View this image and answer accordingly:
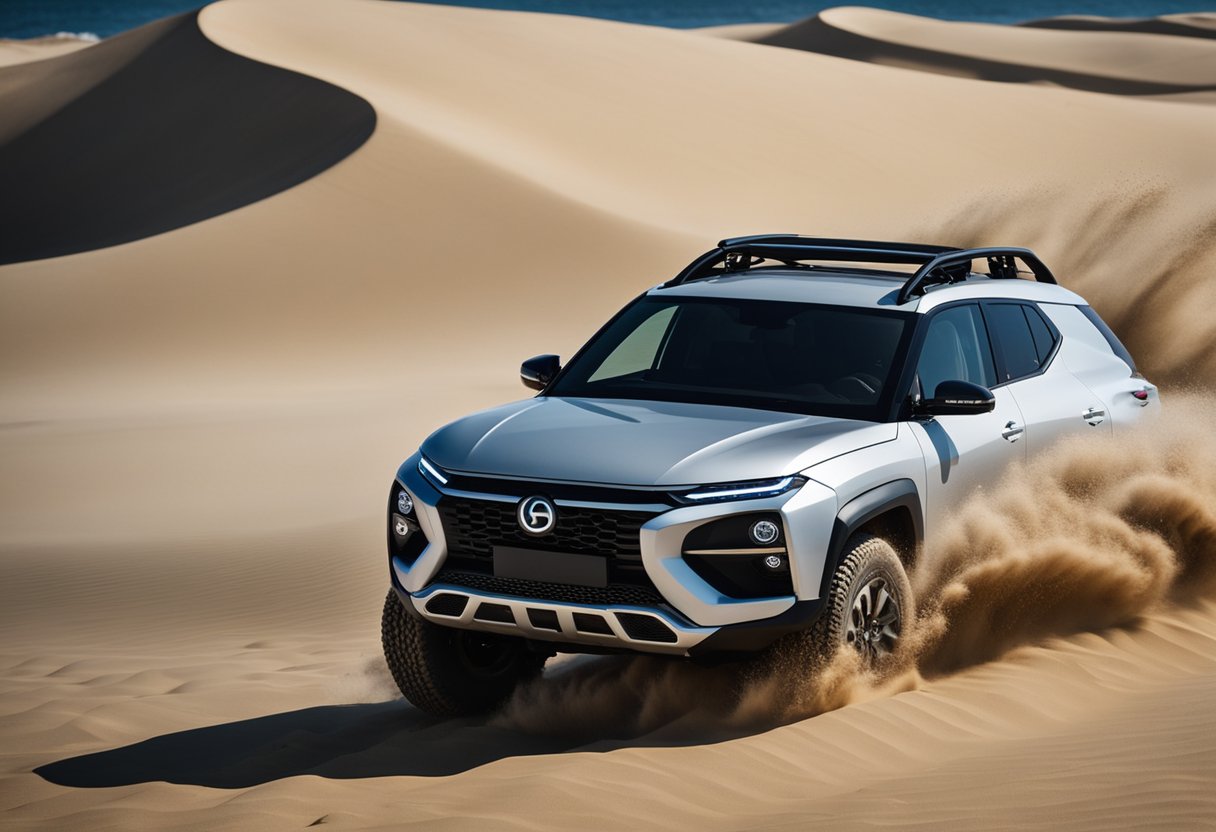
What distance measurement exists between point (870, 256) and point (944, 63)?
7441cm

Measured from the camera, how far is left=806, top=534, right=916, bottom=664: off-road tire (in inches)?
222

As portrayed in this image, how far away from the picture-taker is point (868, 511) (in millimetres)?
5781

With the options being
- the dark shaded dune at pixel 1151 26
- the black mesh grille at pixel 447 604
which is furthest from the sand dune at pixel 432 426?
the dark shaded dune at pixel 1151 26

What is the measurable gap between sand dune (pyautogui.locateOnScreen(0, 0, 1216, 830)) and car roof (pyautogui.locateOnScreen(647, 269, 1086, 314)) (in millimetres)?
946

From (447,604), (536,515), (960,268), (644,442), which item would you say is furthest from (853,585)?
(960,268)

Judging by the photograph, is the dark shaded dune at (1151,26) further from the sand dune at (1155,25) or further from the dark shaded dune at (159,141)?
the dark shaded dune at (159,141)

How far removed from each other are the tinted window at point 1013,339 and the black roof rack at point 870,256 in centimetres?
25

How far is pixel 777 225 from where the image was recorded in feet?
107

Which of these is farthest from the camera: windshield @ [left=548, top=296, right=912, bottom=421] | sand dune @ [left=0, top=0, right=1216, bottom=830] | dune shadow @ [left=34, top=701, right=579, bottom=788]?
windshield @ [left=548, top=296, right=912, bottom=421]

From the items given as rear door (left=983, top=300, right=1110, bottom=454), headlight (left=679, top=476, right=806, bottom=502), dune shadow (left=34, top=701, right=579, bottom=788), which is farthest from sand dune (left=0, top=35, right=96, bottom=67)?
headlight (left=679, top=476, right=806, bottom=502)

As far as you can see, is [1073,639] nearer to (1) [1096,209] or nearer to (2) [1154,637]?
(2) [1154,637]

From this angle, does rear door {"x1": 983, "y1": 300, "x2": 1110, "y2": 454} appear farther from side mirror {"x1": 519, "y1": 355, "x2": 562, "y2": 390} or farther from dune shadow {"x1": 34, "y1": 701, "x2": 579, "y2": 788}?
dune shadow {"x1": 34, "y1": 701, "x2": 579, "y2": 788}

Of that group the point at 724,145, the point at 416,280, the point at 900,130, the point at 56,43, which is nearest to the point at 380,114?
the point at 416,280

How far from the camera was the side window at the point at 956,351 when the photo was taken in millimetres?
6613
